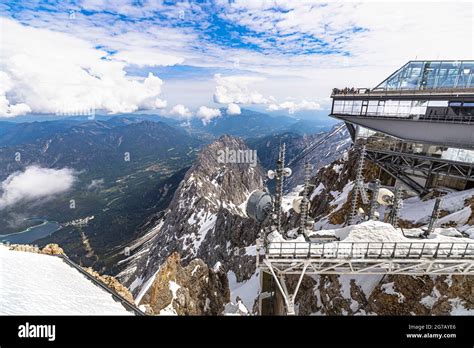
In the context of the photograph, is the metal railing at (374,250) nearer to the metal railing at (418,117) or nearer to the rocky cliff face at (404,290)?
the rocky cliff face at (404,290)

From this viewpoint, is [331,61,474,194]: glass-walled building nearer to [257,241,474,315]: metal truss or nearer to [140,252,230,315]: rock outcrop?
[257,241,474,315]: metal truss

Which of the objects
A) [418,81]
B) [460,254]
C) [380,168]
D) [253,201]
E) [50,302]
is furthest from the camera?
[380,168]

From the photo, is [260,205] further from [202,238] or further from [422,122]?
[202,238]

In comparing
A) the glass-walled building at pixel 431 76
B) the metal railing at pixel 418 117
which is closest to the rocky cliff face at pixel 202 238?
the metal railing at pixel 418 117

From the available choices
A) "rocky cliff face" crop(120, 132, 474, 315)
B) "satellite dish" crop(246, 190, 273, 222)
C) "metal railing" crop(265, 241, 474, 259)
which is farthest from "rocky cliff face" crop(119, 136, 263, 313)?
"metal railing" crop(265, 241, 474, 259)
